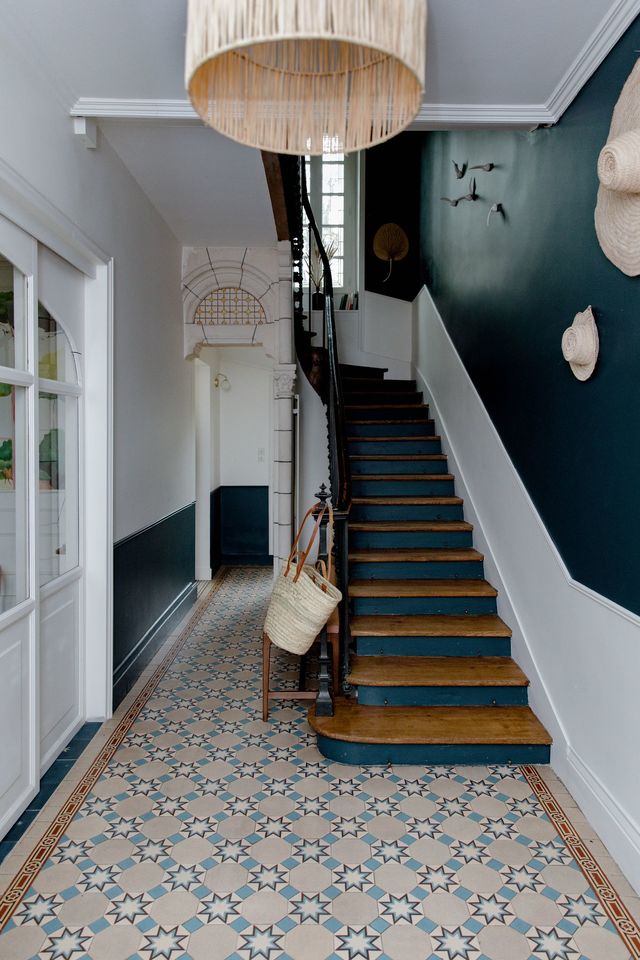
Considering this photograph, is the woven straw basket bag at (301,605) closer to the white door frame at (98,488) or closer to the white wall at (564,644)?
the white door frame at (98,488)

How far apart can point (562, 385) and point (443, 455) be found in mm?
2413

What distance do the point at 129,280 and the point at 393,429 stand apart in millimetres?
2774

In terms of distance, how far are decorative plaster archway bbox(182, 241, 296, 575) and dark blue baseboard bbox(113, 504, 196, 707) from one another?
0.85m

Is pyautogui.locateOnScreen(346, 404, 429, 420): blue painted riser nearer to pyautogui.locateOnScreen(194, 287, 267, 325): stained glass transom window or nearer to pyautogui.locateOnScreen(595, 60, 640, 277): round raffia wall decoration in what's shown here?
pyautogui.locateOnScreen(194, 287, 267, 325): stained glass transom window

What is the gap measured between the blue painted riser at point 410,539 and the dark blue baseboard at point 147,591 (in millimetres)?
1379

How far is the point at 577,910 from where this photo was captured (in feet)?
6.86

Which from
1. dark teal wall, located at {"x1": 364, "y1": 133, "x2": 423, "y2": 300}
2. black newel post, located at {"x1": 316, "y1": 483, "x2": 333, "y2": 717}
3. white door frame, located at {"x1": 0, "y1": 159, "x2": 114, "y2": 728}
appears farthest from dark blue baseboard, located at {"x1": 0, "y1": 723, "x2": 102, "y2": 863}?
dark teal wall, located at {"x1": 364, "y1": 133, "x2": 423, "y2": 300}

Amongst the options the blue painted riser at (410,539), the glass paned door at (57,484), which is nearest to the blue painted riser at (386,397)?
the blue painted riser at (410,539)

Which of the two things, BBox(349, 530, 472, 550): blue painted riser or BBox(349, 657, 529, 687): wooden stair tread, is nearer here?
BBox(349, 657, 529, 687): wooden stair tread

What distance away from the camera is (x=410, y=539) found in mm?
4516

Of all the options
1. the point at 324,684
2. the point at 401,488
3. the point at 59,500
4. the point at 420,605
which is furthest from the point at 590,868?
the point at 401,488

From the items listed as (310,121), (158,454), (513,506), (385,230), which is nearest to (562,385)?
(513,506)

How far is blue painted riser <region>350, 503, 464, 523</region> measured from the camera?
4.76 metres

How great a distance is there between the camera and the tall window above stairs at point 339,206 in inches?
317
